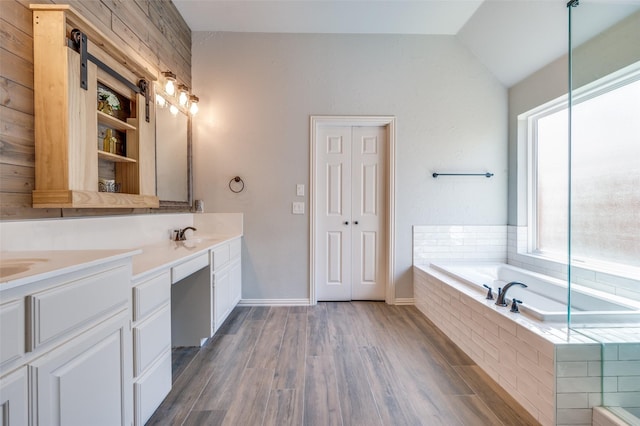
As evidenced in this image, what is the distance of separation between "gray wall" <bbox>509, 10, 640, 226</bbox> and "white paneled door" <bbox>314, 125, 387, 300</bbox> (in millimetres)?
1409

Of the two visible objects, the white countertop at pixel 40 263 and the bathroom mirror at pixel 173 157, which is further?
the bathroom mirror at pixel 173 157

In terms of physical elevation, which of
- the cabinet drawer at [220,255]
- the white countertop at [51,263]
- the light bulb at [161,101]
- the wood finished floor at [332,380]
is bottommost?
the wood finished floor at [332,380]

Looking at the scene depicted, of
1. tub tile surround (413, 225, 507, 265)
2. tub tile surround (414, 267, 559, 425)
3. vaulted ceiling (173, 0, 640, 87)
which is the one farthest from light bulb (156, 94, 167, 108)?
tub tile surround (414, 267, 559, 425)

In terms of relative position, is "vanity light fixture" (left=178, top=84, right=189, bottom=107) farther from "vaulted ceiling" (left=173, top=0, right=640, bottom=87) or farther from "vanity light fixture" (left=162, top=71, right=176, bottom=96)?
"vaulted ceiling" (left=173, top=0, right=640, bottom=87)

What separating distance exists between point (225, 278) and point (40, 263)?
158cm

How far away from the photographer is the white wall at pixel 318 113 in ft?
9.80

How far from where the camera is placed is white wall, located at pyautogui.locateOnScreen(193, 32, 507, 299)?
299 centimetres

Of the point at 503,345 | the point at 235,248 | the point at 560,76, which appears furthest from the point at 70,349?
the point at 560,76

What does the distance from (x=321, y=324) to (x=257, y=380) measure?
93 cm

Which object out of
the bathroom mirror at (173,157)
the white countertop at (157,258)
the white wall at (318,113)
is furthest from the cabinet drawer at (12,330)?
the white wall at (318,113)

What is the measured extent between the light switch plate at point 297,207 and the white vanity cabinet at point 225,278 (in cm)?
66

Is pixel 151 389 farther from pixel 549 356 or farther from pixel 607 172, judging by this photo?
pixel 607 172

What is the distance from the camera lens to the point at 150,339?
1.36 metres

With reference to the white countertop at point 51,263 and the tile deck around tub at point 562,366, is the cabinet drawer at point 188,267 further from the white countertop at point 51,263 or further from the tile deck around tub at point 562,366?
the tile deck around tub at point 562,366
